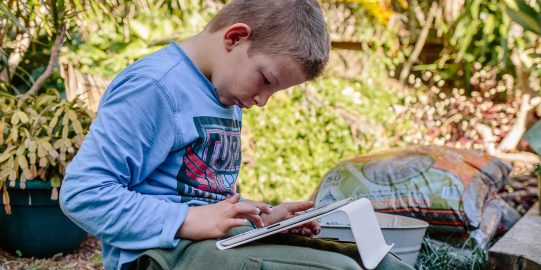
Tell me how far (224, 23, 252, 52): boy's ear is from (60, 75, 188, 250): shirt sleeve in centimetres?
20

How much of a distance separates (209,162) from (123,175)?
225 mm

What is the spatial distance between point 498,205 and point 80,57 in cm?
278

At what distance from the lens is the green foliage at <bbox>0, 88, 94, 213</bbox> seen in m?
2.13

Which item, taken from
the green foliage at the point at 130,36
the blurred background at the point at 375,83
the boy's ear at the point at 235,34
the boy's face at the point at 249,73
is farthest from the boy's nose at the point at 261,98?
the green foliage at the point at 130,36

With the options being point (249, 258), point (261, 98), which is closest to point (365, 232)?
point (249, 258)

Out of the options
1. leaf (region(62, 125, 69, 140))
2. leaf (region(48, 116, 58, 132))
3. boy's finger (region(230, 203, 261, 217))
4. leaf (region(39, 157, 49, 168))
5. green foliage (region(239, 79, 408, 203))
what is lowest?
green foliage (region(239, 79, 408, 203))

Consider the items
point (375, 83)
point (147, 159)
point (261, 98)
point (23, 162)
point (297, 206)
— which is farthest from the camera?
point (375, 83)

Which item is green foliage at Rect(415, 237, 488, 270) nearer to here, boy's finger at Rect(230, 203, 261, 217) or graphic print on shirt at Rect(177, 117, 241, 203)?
graphic print on shirt at Rect(177, 117, 241, 203)

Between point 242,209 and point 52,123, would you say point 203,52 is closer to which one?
point 242,209

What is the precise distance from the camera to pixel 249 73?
1248mm

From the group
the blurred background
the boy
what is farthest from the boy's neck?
the blurred background

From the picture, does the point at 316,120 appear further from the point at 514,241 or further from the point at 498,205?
the point at 514,241

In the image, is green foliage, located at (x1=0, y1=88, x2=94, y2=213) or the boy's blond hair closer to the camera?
the boy's blond hair

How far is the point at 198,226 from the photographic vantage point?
1136mm
